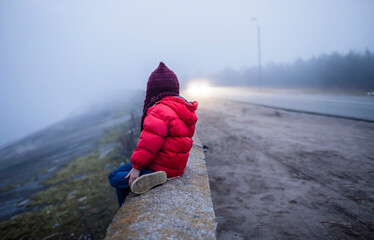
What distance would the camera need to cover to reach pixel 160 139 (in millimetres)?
1892

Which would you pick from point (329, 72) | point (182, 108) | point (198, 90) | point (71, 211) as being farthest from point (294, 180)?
point (198, 90)

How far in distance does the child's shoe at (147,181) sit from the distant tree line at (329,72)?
61.8ft

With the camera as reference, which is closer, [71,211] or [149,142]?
[149,142]

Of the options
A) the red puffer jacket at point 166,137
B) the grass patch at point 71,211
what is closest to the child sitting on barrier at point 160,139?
the red puffer jacket at point 166,137

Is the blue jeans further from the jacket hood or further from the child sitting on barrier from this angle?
the jacket hood

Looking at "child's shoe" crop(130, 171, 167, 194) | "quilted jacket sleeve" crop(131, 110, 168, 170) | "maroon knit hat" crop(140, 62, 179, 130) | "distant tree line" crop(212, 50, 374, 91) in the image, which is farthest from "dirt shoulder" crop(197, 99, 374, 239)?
"distant tree line" crop(212, 50, 374, 91)

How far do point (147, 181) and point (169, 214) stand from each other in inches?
17.2

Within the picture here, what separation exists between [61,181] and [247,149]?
5897mm

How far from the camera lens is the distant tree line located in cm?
1781

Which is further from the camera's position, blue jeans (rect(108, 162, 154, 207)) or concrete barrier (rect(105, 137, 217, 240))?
blue jeans (rect(108, 162, 154, 207))

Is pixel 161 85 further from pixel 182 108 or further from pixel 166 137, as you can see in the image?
pixel 166 137

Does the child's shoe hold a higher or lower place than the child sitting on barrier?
lower

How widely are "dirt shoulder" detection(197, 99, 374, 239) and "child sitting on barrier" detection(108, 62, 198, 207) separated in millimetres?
1227

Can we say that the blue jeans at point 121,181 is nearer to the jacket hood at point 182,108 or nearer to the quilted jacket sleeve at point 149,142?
the quilted jacket sleeve at point 149,142
